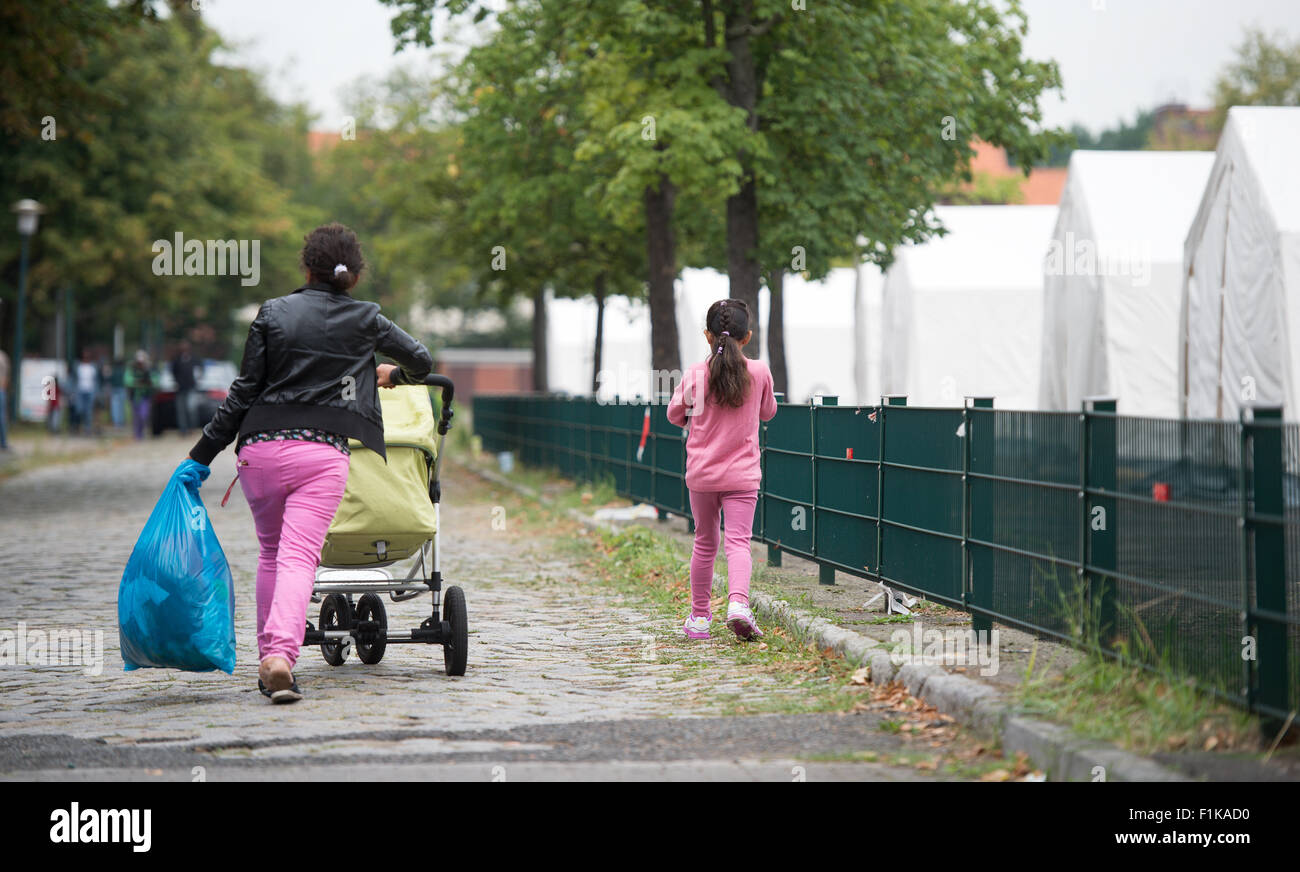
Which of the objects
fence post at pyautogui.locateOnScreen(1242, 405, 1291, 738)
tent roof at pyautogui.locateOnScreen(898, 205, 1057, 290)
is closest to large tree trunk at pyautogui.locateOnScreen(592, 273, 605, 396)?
tent roof at pyautogui.locateOnScreen(898, 205, 1057, 290)

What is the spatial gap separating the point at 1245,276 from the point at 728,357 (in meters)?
11.7

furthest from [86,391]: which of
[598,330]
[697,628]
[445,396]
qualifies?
[445,396]

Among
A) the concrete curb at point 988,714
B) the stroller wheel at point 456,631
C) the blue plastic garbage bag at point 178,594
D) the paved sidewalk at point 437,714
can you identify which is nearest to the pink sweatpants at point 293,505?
the blue plastic garbage bag at point 178,594

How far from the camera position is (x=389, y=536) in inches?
260

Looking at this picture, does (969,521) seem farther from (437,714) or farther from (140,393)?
(140,393)

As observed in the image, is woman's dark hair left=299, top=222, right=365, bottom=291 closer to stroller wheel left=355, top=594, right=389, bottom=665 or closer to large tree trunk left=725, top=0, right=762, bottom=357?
stroller wheel left=355, top=594, right=389, bottom=665

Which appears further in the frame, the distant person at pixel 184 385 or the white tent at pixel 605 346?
the white tent at pixel 605 346

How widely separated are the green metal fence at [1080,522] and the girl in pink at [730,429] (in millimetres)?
879

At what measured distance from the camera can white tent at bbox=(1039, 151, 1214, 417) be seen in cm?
2039

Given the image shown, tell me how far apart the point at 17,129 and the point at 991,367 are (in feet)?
50.5

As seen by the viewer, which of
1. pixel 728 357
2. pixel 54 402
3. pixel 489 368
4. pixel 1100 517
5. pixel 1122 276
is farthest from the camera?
pixel 489 368

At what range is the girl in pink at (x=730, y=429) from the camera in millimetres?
7801

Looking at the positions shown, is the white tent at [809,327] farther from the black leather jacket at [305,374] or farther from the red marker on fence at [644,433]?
the black leather jacket at [305,374]

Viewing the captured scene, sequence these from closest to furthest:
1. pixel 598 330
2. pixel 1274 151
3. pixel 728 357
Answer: pixel 728 357
pixel 1274 151
pixel 598 330
